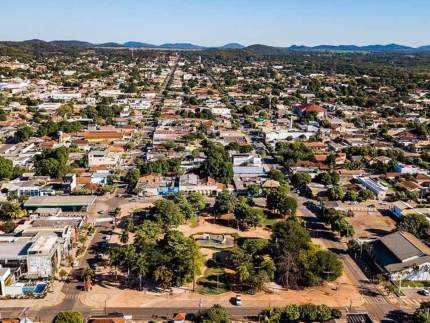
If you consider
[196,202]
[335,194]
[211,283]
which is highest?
[196,202]

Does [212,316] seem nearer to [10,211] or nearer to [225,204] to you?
[225,204]

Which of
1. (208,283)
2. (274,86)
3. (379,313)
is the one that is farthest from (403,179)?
(274,86)

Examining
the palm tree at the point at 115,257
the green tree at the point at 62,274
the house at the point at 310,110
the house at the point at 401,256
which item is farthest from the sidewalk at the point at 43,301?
the house at the point at 310,110

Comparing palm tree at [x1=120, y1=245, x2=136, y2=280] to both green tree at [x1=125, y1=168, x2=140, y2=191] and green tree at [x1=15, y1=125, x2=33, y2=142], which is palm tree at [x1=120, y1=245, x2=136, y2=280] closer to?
green tree at [x1=125, y1=168, x2=140, y2=191]

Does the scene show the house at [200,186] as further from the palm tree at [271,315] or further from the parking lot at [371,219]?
the palm tree at [271,315]

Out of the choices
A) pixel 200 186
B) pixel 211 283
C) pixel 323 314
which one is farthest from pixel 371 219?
pixel 211 283

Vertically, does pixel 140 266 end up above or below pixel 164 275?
above
